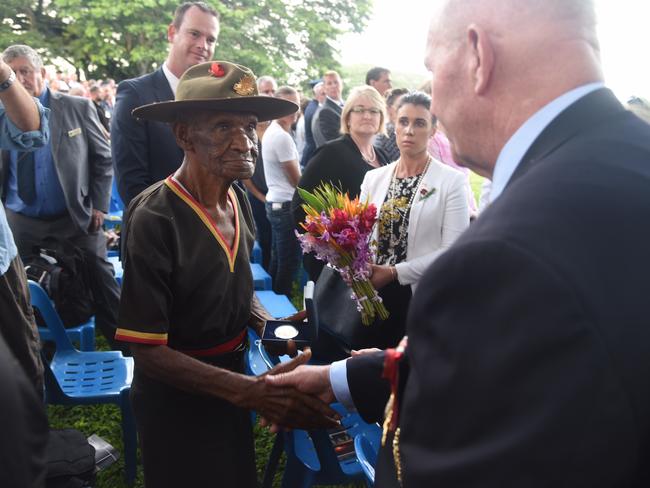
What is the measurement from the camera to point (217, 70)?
7.72 ft

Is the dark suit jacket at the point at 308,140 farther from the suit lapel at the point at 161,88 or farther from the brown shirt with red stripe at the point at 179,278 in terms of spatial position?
the brown shirt with red stripe at the point at 179,278

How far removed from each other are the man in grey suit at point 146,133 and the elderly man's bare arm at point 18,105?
32.0 inches

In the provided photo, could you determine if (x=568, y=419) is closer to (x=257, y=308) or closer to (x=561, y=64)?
(x=561, y=64)

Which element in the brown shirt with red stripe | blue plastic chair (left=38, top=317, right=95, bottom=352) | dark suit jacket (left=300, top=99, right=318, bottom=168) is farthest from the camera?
dark suit jacket (left=300, top=99, right=318, bottom=168)

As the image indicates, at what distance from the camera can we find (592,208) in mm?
984

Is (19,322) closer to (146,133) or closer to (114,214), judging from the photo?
(146,133)

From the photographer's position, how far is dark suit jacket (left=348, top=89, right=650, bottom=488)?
886mm

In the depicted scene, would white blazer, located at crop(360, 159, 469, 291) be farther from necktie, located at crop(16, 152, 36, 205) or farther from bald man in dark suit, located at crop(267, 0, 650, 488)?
necktie, located at crop(16, 152, 36, 205)

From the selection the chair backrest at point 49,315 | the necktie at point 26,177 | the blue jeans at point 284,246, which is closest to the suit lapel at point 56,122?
the necktie at point 26,177

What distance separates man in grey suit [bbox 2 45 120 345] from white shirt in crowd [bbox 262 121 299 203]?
1.74 metres

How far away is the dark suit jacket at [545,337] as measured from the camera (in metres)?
0.89

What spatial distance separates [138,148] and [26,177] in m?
1.45

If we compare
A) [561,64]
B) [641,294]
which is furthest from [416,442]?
[561,64]

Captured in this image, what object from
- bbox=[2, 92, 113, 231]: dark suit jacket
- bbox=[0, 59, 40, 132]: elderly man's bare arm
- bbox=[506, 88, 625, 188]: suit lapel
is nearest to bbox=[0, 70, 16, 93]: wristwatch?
bbox=[0, 59, 40, 132]: elderly man's bare arm
